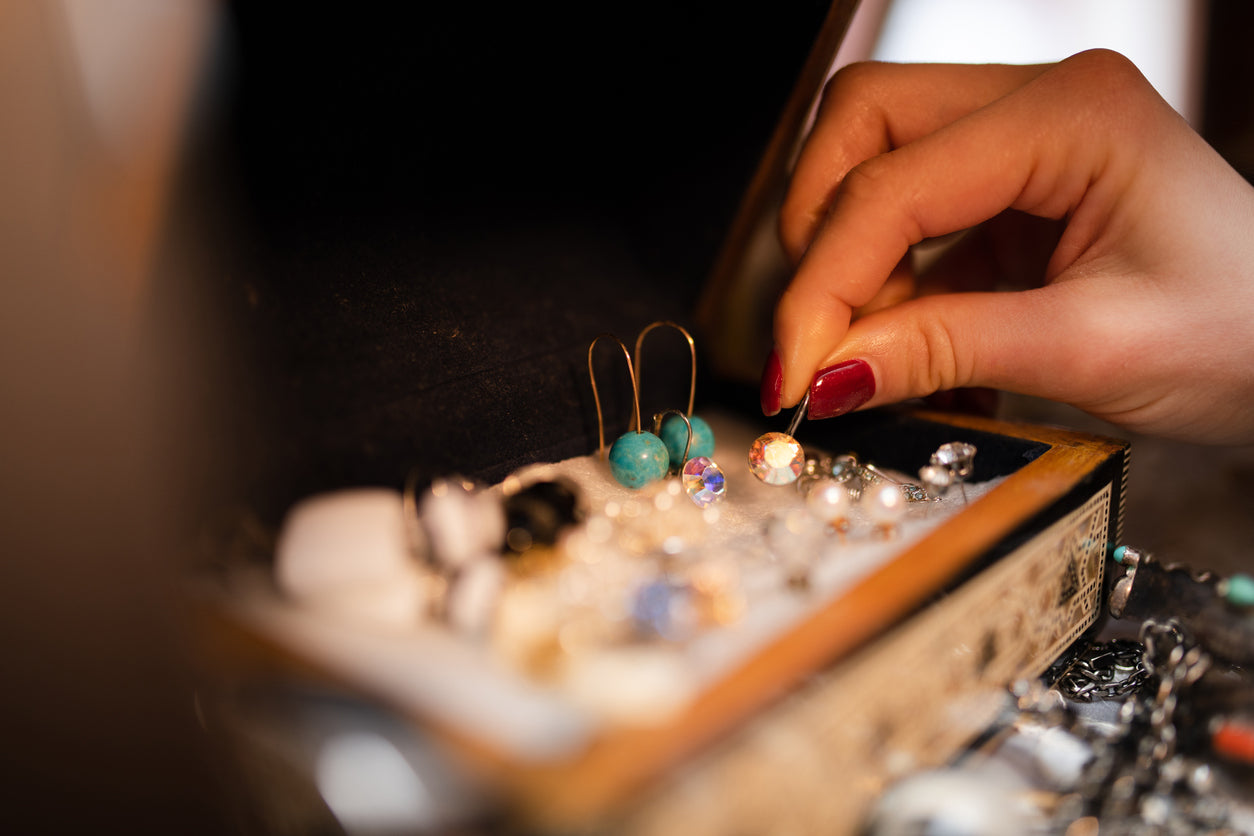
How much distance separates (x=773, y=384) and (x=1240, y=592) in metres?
0.40

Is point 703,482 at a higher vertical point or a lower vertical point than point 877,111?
lower

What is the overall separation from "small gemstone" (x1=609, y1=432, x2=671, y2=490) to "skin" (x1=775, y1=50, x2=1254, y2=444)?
14 centimetres

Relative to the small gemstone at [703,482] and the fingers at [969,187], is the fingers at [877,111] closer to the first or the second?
the fingers at [969,187]

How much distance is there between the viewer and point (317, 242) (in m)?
0.66

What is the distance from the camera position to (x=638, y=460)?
2.48 feet

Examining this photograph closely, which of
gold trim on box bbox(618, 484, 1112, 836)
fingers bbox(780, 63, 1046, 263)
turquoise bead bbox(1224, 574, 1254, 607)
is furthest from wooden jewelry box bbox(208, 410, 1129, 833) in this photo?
fingers bbox(780, 63, 1046, 263)

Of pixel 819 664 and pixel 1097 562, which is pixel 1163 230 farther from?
pixel 819 664

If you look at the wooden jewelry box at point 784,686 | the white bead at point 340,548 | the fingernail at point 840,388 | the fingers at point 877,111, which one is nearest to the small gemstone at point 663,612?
the wooden jewelry box at point 784,686

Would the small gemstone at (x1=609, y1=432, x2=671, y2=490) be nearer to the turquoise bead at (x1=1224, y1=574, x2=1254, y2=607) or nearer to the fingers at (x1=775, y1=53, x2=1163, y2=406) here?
the fingers at (x1=775, y1=53, x2=1163, y2=406)

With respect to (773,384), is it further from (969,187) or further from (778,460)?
(969,187)

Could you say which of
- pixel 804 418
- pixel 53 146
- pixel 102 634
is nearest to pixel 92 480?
pixel 102 634

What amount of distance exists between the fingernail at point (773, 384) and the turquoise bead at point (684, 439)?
0.08 metres

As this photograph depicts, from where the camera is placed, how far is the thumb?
74 centimetres

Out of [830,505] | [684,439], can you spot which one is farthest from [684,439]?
[830,505]
